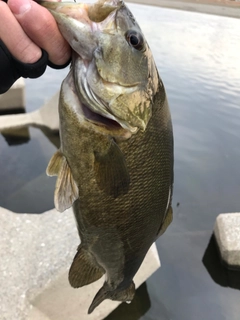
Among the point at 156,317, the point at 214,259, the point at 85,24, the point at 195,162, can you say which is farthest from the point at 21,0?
the point at 195,162

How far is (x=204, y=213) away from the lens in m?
4.95

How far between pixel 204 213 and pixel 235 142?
2467 millimetres

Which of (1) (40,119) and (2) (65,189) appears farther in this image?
(1) (40,119)

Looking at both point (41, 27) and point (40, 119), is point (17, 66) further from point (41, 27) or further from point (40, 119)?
point (40, 119)

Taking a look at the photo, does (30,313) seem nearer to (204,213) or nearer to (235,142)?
(204,213)

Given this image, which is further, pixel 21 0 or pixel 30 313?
pixel 30 313

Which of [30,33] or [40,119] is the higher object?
[30,33]

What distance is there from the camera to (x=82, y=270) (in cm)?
156

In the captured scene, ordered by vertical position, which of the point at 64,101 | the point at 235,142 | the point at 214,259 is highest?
the point at 64,101

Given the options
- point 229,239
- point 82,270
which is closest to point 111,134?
point 82,270

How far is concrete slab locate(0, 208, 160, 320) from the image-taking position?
8.01ft

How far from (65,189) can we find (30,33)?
539mm

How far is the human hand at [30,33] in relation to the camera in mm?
1030

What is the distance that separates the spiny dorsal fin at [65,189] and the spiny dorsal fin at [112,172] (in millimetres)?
98
